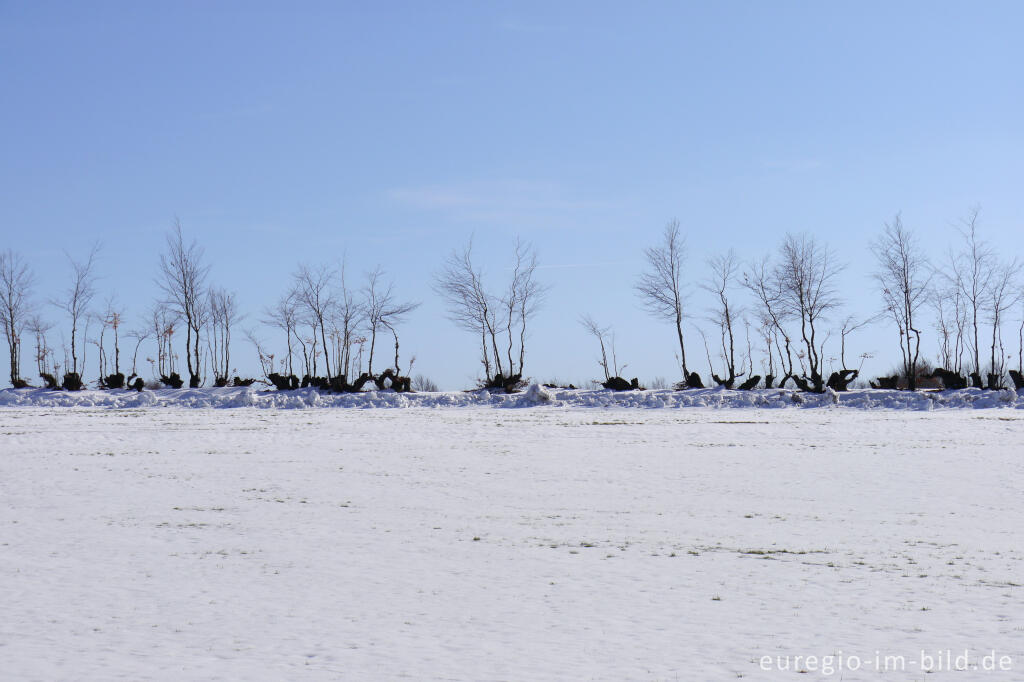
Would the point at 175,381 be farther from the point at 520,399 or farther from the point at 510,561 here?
the point at 510,561

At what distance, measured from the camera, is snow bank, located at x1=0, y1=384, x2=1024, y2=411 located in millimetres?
34250

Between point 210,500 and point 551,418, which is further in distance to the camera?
point 551,418

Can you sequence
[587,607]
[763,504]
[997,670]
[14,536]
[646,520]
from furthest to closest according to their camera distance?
[763,504]
[646,520]
[14,536]
[587,607]
[997,670]

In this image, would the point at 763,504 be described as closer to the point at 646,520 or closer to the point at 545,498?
the point at 646,520

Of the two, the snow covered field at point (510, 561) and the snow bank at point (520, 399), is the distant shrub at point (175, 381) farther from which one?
the snow covered field at point (510, 561)

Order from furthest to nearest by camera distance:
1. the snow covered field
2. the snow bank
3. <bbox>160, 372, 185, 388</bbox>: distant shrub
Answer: <bbox>160, 372, 185, 388</bbox>: distant shrub → the snow bank → the snow covered field

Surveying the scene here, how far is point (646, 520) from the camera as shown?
12.9 metres

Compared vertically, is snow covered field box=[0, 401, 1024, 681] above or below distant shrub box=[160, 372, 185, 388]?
below

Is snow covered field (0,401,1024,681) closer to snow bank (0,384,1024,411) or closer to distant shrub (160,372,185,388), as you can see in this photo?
snow bank (0,384,1024,411)

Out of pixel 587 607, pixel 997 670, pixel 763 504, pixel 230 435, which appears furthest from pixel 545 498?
pixel 230 435

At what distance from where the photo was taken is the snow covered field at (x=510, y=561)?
705cm

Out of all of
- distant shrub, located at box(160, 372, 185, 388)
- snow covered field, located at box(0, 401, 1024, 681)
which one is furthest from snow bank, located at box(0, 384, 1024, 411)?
snow covered field, located at box(0, 401, 1024, 681)

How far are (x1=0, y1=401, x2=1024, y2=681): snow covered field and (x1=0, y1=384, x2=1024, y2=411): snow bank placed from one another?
13254 mm

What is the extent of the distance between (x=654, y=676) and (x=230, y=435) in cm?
2075
